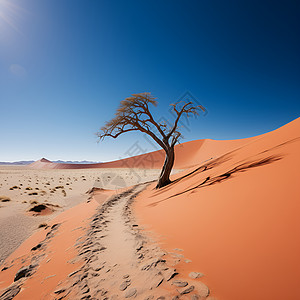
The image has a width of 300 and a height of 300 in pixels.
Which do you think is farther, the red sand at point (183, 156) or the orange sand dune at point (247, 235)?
the red sand at point (183, 156)

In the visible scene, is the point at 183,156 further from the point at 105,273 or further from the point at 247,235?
the point at 105,273

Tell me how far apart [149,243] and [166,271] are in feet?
2.91

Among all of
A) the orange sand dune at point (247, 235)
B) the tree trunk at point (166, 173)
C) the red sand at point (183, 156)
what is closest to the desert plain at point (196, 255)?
the orange sand dune at point (247, 235)

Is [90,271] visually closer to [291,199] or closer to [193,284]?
[193,284]

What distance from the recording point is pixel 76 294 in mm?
1485

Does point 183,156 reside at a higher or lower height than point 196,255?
higher

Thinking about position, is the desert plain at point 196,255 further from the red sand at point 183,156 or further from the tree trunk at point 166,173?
the red sand at point 183,156

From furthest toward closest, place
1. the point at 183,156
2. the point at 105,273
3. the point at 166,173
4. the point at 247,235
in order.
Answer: the point at 183,156, the point at 166,173, the point at 247,235, the point at 105,273

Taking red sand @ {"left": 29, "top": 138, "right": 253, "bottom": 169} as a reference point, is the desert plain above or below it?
below

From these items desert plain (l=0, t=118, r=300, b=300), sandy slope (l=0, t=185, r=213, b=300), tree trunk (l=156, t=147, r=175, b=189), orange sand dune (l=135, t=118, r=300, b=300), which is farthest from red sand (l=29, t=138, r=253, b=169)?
sandy slope (l=0, t=185, r=213, b=300)

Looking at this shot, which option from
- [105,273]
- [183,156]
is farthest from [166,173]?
[183,156]

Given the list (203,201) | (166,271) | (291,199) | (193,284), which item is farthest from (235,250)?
(203,201)

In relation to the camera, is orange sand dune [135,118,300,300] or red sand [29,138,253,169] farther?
red sand [29,138,253,169]

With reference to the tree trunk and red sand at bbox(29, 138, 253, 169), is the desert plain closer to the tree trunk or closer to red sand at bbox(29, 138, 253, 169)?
the tree trunk
